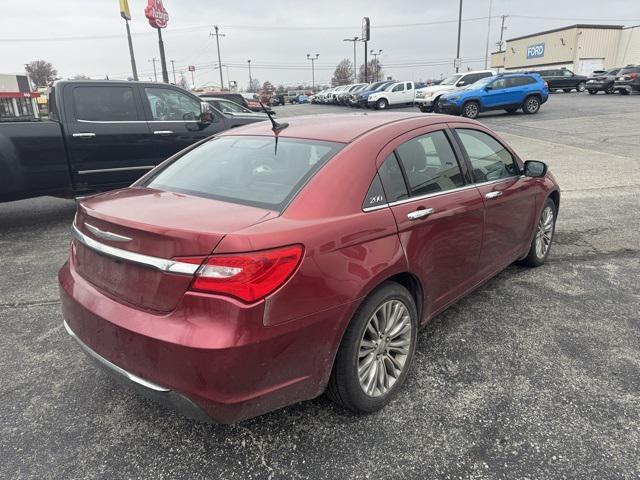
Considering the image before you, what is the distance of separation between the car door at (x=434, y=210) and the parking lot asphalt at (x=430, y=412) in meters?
0.53

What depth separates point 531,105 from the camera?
21359 mm

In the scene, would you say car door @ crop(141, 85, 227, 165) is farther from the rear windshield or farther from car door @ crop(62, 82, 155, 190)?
the rear windshield

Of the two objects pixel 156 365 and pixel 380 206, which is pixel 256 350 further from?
pixel 380 206

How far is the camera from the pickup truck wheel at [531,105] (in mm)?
21156

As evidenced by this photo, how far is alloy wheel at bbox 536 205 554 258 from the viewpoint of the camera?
4.50 metres

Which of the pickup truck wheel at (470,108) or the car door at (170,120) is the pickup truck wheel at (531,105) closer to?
the pickup truck wheel at (470,108)

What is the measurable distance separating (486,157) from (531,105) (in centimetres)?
2016

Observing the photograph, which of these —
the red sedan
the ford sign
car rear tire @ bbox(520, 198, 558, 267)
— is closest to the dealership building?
the ford sign

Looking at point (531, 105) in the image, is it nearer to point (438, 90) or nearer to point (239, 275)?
point (438, 90)

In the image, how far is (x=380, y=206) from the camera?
2.54 meters

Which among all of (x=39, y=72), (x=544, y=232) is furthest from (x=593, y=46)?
(x=39, y=72)

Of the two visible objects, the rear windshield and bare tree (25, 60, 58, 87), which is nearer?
the rear windshield

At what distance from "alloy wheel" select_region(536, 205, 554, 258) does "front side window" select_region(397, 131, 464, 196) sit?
5.35 ft

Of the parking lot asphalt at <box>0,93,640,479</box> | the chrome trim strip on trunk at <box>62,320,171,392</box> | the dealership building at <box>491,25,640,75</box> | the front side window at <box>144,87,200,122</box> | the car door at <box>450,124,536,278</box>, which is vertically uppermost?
the dealership building at <box>491,25,640,75</box>
